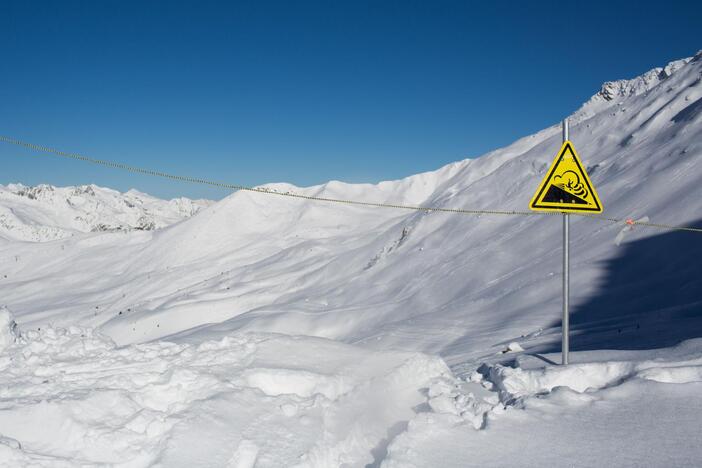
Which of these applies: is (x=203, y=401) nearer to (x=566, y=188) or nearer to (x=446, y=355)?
(x=566, y=188)

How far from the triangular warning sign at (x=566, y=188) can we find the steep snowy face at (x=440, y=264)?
3130mm

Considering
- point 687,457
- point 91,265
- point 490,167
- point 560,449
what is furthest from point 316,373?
point 91,265

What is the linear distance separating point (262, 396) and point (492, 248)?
16.9 metres

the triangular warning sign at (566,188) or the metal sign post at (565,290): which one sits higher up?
the triangular warning sign at (566,188)

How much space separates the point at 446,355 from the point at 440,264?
13.2 metres

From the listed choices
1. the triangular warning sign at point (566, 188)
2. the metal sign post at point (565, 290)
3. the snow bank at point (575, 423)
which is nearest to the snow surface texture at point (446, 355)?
the snow bank at point (575, 423)

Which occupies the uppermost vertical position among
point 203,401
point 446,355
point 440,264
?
point 440,264

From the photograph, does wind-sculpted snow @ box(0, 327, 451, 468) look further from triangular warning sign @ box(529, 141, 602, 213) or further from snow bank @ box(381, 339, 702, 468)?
triangular warning sign @ box(529, 141, 602, 213)

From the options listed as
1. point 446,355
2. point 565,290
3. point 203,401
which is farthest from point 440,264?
point 203,401

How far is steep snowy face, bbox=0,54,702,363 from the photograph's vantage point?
40.7 feet

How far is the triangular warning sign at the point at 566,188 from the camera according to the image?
233 inches

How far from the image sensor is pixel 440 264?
2331cm

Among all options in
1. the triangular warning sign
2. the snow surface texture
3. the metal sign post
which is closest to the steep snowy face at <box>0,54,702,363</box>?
the snow surface texture

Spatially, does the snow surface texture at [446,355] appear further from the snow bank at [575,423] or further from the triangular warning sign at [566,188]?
the triangular warning sign at [566,188]
